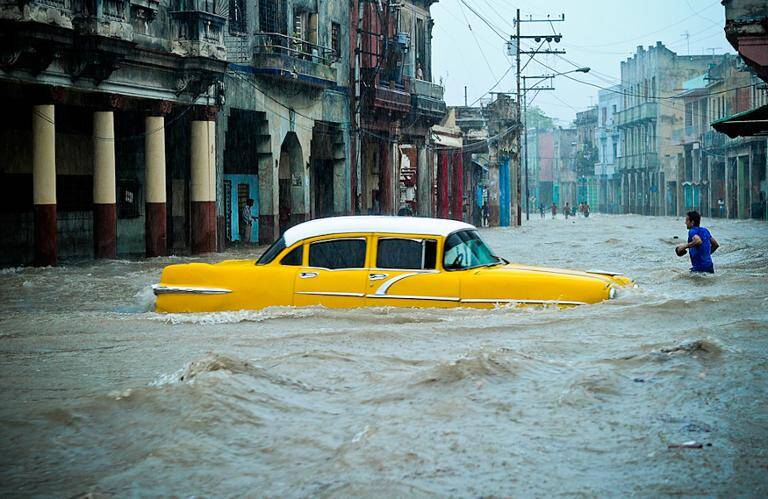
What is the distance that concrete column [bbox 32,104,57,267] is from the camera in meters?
21.5

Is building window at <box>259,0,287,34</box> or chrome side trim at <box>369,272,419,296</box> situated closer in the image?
chrome side trim at <box>369,272,419,296</box>

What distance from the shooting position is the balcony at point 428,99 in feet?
143

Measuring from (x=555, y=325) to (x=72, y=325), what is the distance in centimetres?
555

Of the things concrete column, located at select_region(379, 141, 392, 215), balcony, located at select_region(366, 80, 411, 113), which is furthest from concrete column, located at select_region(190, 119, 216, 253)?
concrete column, located at select_region(379, 141, 392, 215)

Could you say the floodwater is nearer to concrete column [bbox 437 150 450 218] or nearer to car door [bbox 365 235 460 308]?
car door [bbox 365 235 460 308]

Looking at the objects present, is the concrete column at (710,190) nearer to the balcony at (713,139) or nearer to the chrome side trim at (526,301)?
the balcony at (713,139)

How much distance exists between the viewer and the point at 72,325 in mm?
12609

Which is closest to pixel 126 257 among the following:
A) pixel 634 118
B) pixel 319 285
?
pixel 319 285

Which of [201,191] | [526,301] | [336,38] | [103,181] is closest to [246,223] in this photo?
[201,191]

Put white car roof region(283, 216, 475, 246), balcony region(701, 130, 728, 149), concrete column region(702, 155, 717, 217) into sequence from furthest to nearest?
concrete column region(702, 155, 717, 217) → balcony region(701, 130, 728, 149) → white car roof region(283, 216, 475, 246)

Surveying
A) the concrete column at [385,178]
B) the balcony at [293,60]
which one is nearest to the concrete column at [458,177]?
the concrete column at [385,178]

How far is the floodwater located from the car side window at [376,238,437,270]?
593 mm

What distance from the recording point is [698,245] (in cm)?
1549

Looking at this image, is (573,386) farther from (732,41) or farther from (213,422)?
(732,41)
